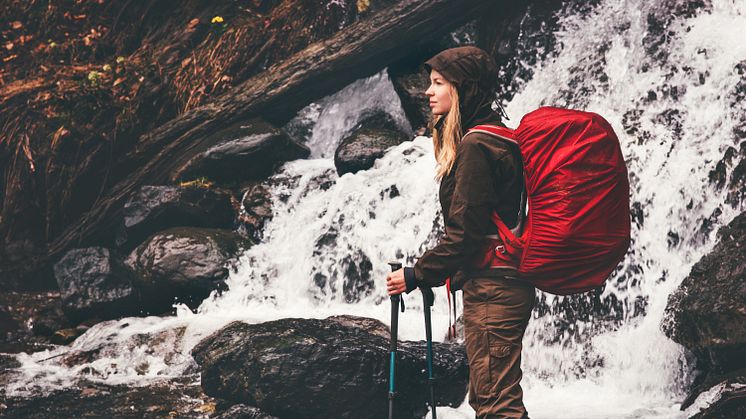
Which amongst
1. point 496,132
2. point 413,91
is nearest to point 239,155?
point 413,91

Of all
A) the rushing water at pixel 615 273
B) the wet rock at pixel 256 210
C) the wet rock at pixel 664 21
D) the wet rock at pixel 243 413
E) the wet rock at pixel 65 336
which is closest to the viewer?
the wet rock at pixel 243 413

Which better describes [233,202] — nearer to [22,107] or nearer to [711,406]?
[22,107]

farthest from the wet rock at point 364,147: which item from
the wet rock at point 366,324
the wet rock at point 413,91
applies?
the wet rock at point 366,324

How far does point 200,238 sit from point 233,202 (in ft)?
4.25

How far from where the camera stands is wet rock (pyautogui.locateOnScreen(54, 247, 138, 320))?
1234cm

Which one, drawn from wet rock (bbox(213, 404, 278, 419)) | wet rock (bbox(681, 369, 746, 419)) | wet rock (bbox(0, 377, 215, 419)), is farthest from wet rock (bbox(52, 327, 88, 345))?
wet rock (bbox(681, 369, 746, 419))

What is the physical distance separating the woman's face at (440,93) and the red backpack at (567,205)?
28cm

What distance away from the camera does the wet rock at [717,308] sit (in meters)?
6.73

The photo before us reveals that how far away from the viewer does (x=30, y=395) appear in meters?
8.66

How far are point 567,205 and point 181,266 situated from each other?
9.06 m

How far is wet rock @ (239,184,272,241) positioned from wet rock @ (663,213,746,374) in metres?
7.09

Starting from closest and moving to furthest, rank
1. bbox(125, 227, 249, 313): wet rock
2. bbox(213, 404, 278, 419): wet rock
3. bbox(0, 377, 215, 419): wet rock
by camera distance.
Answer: bbox(213, 404, 278, 419): wet rock
bbox(0, 377, 215, 419): wet rock
bbox(125, 227, 249, 313): wet rock

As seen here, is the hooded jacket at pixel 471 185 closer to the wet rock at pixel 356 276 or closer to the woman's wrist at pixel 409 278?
the woman's wrist at pixel 409 278

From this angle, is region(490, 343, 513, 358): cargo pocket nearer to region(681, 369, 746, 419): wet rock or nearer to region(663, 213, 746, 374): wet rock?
region(681, 369, 746, 419): wet rock
